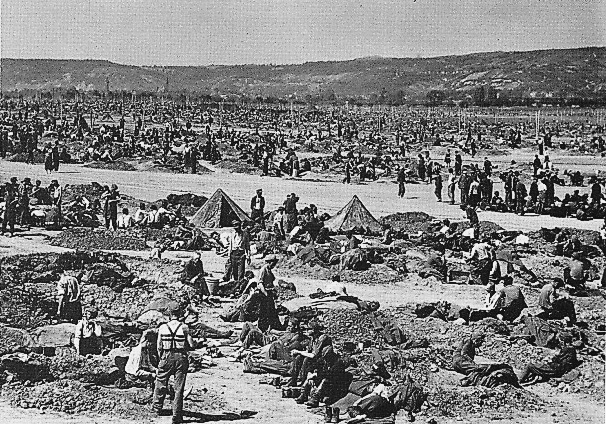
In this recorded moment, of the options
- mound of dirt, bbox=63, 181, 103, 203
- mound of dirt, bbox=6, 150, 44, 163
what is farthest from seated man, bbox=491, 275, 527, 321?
mound of dirt, bbox=6, 150, 44, 163

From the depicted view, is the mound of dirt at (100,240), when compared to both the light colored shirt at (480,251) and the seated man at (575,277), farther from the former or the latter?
the seated man at (575,277)

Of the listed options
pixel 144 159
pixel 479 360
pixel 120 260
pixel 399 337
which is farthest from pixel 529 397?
pixel 144 159

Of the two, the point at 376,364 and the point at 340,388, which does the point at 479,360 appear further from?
the point at 340,388

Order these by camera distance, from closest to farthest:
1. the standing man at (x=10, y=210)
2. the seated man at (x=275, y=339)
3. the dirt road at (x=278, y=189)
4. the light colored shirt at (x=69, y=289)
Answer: the seated man at (x=275, y=339)
the light colored shirt at (x=69, y=289)
the standing man at (x=10, y=210)
the dirt road at (x=278, y=189)

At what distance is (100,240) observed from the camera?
19984 millimetres

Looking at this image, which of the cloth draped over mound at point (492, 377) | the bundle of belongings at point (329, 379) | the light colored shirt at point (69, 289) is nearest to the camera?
the bundle of belongings at point (329, 379)

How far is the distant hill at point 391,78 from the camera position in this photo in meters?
140

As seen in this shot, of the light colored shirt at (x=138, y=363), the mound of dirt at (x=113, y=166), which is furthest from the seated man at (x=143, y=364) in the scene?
the mound of dirt at (x=113, y=166)

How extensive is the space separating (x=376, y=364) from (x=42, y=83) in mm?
180175

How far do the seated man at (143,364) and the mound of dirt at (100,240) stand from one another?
9.25 meters

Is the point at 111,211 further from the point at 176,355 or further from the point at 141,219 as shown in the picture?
the point at 176,355

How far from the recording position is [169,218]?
21.9 meters

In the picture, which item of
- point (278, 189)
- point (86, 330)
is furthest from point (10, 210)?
point (278, 189)

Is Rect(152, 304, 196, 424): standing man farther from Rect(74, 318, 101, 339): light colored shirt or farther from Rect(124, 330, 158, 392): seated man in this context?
Rect(74, 318, 101, 339): light colored shirt
